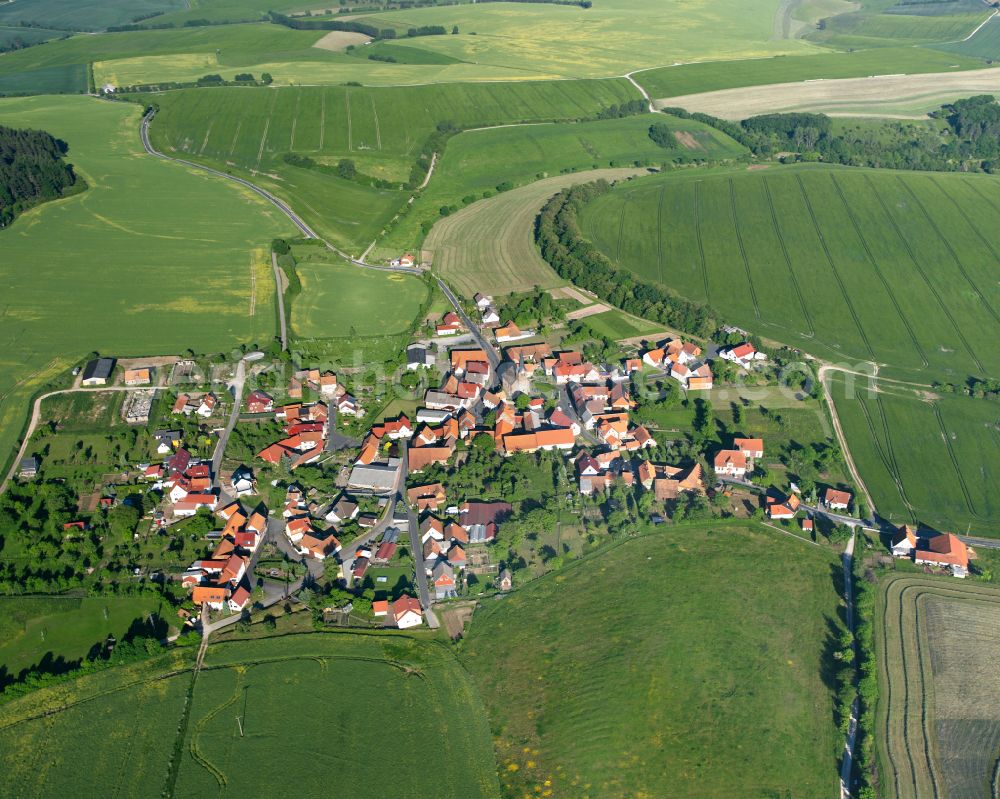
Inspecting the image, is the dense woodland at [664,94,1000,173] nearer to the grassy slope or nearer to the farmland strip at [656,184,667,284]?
the farmland strip at [656,184,667,284]

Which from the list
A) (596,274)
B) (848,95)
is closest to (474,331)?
(596,274)

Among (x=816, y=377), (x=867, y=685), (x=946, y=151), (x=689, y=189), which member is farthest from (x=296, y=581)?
(x=946, y=151)

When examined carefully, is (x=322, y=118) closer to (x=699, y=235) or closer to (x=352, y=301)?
(x=352, y=301)

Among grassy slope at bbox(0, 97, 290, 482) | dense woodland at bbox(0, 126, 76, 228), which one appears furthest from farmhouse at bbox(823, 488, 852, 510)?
dense woodland at bbox(0, 126, 76, 228)

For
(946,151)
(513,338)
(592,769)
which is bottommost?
(592,769)

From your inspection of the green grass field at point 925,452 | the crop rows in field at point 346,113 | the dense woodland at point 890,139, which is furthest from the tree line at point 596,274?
the dense woodland at point 890,139

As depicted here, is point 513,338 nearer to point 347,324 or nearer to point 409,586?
point 347,324
